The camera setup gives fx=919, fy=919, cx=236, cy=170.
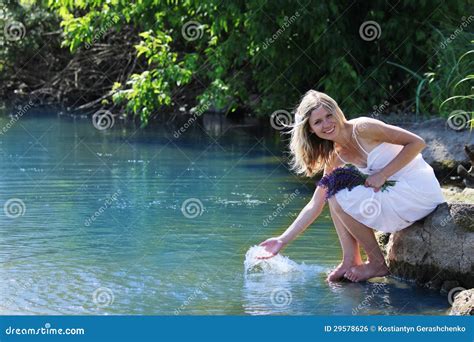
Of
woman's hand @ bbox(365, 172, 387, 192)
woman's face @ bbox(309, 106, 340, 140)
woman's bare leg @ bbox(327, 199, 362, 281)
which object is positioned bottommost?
woman's bare leg @ bbox(327, 199, 362, 281)

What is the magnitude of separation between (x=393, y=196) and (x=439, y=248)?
17.8 inches

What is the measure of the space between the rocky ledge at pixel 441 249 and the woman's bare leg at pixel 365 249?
0.15 metres

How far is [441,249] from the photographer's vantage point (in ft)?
19.3

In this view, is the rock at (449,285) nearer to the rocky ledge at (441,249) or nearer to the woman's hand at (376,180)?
the rocky ledge at (441,249)

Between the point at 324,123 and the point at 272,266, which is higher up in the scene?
the point at 324,123

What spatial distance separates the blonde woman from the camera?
5.84 metres

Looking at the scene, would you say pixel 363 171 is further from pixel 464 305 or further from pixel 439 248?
pixel 464 305

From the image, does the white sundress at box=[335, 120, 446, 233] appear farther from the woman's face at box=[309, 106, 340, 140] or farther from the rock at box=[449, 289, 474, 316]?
the rock at box=[449, 289, 474, 316]

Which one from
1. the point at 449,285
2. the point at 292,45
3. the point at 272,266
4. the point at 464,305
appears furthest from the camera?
the point at 292,45

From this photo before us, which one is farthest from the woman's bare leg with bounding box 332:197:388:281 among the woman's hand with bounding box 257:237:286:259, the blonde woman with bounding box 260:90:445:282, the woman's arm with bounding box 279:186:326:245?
the woman's hand with bounding box 257:237:286:259

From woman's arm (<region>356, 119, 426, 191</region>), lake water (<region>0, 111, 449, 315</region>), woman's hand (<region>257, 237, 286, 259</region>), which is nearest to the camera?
lake water (<region>0, 111, 449, 315</region>)

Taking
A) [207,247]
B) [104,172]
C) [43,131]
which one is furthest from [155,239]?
[43,131]

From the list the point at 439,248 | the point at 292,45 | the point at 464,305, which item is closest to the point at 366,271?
the point at 439,248

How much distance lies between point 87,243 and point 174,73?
5661mm
